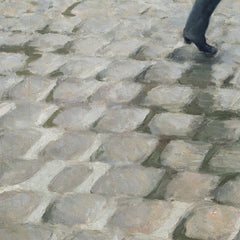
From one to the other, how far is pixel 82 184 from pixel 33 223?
13.8 inches

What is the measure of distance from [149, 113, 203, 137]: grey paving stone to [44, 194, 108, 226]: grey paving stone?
2.27 ft

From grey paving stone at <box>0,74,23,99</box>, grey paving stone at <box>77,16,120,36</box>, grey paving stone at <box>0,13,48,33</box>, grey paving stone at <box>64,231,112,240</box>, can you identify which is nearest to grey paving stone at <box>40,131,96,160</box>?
grey paving stone at <box>64,231,112,240</box>

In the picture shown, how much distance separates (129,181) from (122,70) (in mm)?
1390

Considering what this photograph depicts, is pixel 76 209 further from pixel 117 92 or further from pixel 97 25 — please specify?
pixel 97 25

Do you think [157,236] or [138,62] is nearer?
[157,236]

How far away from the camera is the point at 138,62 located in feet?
14.1

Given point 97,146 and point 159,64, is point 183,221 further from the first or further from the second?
point 159,64

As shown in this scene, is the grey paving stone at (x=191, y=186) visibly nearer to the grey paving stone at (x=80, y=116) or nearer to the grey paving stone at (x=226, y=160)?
the grey paving stone at (x=226, y=160)

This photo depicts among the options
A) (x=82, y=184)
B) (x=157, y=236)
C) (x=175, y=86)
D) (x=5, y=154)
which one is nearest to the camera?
(x=157, y=236)

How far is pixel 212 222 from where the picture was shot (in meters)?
2.60

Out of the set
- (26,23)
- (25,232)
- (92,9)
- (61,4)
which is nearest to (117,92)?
(25,232)

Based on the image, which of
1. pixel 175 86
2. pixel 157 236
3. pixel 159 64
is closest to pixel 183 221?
pixel 157 236

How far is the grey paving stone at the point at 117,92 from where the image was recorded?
379cm

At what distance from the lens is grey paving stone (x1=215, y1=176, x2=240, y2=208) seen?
2.73 metres
